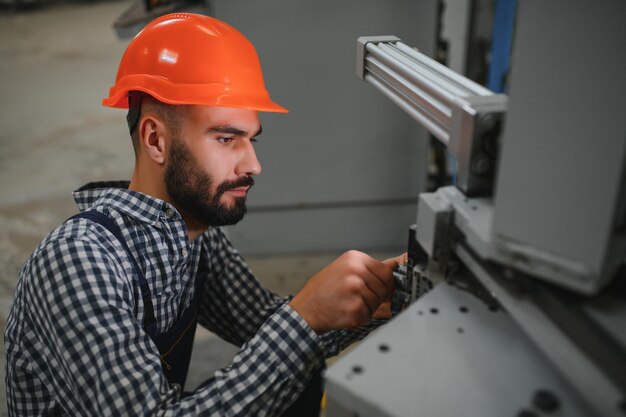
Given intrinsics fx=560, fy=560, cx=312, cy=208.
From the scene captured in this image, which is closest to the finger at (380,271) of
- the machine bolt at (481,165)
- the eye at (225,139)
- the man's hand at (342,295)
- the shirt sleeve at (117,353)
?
the man's hand at (342,295)

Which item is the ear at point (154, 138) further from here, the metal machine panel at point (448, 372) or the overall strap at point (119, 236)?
the metal machine panel at point (448, 372)

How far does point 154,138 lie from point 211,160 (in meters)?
0.12

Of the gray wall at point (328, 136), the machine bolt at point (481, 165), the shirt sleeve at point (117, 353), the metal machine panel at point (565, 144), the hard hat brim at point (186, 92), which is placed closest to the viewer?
the metal machine panel at point (565, 144)

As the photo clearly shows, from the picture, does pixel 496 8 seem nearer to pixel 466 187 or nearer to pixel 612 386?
pixel 466 187

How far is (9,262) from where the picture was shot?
2582mm

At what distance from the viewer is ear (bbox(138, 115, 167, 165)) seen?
1077mm

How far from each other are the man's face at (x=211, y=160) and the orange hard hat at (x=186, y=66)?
0.03m

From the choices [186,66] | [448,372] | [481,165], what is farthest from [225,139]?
[448,372]

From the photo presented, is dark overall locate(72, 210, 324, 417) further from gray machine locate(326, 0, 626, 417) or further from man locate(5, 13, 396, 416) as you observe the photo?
gray machine locate(326, 0, 626, 417)

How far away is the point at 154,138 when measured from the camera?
1082 millimetres

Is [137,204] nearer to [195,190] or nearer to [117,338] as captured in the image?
[195,190]

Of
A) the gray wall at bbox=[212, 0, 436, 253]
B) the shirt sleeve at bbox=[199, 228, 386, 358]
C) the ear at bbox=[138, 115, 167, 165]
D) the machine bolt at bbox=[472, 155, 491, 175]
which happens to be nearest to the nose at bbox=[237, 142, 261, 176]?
the ear at bbox=[138, 115, 167, 165]

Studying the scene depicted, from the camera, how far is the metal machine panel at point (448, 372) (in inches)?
22.8

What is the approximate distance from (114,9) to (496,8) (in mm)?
5277
